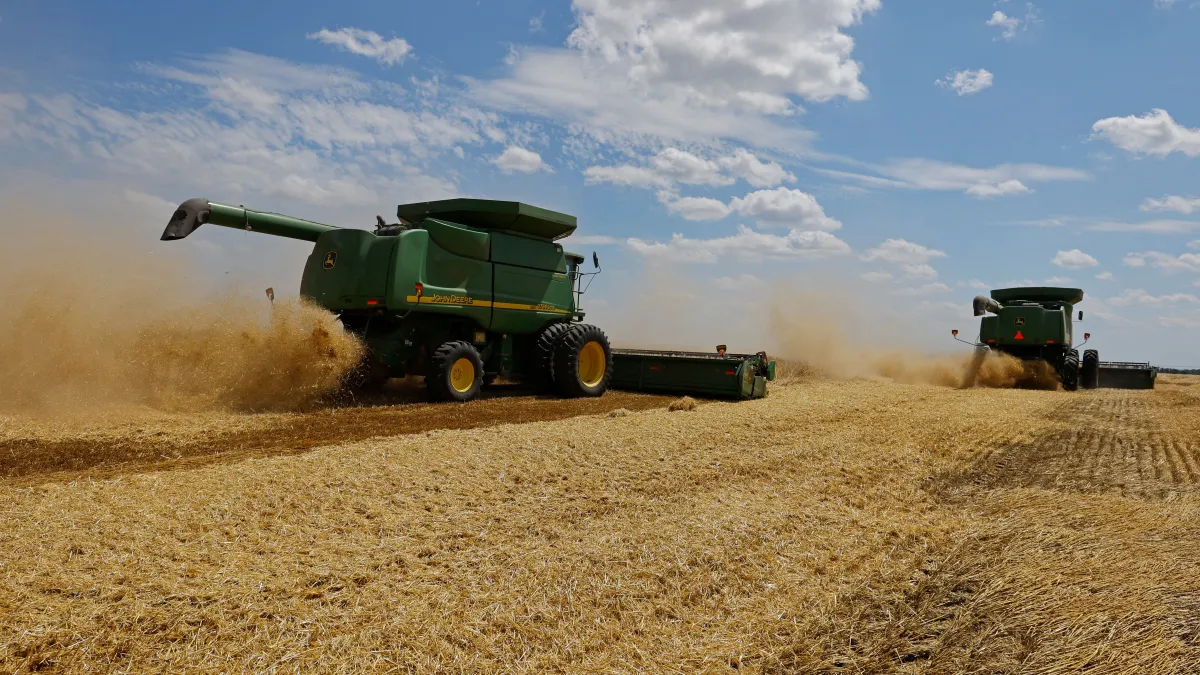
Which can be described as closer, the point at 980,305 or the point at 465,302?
the point at 465,302

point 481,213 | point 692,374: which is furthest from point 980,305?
point 481,213

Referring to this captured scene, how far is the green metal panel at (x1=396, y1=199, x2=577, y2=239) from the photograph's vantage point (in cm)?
1198

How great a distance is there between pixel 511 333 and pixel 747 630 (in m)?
9.62

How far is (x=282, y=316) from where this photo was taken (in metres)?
9.59

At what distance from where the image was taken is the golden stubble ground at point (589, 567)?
309 centimetres

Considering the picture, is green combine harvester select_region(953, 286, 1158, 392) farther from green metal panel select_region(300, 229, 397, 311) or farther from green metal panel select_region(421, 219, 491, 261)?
green metal panel select_region(300, 229, 397, 311)

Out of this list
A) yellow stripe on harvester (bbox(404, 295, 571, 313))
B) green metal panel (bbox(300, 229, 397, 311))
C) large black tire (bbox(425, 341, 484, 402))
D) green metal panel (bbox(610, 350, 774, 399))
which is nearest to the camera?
green metal panel (bbox(300, 229, 397, 311))

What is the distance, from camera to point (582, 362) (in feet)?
44.4

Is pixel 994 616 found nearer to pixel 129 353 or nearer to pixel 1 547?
pixel 1 547

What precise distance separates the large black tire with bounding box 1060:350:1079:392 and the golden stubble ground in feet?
49.0

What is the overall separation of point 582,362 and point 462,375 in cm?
286

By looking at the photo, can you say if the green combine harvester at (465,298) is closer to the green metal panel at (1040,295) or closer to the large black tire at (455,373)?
the large black tire at (455,373)

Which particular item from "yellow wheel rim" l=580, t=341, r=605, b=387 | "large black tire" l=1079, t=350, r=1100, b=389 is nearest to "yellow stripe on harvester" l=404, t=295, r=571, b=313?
"yellow wheel rim" l=580, t=341, r=605, b=387

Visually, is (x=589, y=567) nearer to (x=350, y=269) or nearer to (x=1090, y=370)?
(x=350, y=269)
